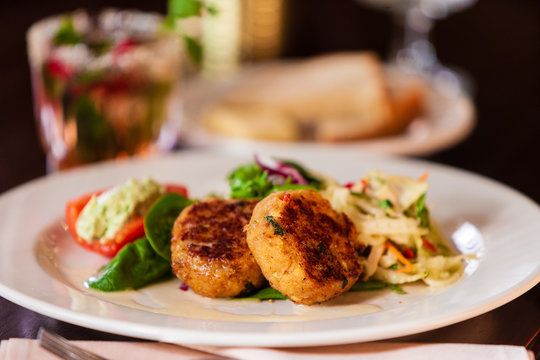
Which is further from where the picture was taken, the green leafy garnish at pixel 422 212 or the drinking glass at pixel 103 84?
the drinking glass at pixel 103 84

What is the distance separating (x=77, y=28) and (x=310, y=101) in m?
1.76

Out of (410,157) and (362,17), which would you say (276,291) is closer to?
(410,157)

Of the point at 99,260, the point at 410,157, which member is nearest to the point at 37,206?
the point at 99,260

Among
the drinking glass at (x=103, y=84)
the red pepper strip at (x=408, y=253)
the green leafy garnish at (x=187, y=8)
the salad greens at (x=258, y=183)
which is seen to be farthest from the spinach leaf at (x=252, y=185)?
the drinking glass at (x=103, y=84)

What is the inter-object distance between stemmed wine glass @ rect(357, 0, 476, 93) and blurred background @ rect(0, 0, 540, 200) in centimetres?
19

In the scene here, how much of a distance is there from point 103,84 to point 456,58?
3593 millimetres

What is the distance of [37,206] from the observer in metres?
2.91

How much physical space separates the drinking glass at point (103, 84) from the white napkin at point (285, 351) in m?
1.86

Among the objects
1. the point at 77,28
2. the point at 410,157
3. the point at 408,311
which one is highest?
the point at 77,28

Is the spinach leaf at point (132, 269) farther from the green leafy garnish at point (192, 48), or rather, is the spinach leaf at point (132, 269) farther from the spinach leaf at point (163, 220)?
the green leafy garnish at point (192, 48)

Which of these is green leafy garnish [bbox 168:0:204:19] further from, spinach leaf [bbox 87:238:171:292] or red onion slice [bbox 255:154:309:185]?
spinach leaf [bbox 87:238:171:292]

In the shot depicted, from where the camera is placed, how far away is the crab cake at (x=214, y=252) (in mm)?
2232

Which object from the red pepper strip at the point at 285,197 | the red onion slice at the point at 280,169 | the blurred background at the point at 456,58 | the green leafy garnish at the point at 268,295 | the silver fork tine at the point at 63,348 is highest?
the red pepper strip at the point at 285,197

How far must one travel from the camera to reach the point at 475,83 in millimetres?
5383
